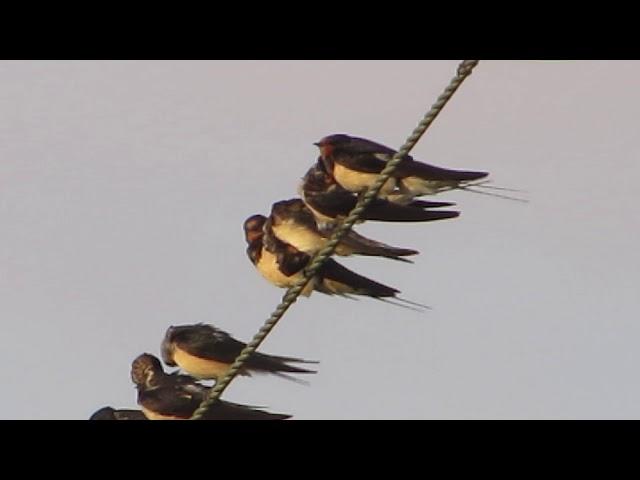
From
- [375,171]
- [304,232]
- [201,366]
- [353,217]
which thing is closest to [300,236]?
[304,232]

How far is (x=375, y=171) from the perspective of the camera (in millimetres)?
6859

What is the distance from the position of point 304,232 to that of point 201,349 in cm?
70

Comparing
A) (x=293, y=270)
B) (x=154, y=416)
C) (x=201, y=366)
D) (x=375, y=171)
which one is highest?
(x=375, y=171)

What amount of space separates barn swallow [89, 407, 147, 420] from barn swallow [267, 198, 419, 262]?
0.95m

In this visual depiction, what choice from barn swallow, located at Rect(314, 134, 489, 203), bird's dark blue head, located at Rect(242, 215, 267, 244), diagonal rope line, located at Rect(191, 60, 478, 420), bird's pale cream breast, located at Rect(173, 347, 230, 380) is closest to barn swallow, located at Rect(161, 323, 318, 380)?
Answer: bird's pale cream breast, located at Rect(173, 347, 230, 380)

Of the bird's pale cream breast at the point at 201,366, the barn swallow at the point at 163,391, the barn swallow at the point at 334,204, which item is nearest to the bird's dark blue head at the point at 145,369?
the barn swallow at the point at 163,391

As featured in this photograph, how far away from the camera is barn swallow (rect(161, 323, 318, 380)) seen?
23.8ft

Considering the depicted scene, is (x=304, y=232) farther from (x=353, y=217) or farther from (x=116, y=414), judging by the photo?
(x=353, y=217)

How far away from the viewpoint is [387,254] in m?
6.64

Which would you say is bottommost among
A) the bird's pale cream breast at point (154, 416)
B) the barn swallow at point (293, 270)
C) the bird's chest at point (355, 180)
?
the bird's pale cream breast at point (154, 416)

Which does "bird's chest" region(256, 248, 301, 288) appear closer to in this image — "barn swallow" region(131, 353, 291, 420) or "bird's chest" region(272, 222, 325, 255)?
"bird's chest" region(272, 222, 325, 255)

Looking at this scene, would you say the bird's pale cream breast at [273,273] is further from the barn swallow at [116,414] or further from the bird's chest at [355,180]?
the barn swallow at [116,414]

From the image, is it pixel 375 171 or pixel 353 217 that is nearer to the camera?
pixel 353 217

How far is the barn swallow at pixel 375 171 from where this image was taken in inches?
257
